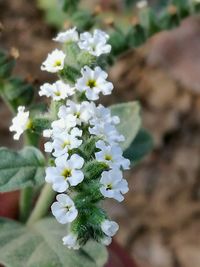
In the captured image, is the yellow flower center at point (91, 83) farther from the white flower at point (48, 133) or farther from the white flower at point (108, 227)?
the white flower at point (108, 227)

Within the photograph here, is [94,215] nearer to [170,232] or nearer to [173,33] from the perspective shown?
[170,232]

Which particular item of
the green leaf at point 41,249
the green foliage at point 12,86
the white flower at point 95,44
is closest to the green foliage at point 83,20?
the green foliage at point 12,86

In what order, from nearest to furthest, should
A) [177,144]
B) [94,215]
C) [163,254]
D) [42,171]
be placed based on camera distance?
[94,215], [42,171], [163,254], [177,144]

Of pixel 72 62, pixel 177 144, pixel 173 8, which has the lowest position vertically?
pixel 177 144

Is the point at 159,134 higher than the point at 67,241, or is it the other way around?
the point at 159,134

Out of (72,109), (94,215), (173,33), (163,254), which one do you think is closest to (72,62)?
(72,109)

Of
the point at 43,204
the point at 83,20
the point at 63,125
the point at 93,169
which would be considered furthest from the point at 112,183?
the point at 83,20

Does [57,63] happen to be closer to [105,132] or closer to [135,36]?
[105,132]

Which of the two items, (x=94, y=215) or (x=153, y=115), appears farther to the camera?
(x=153, y=115)
